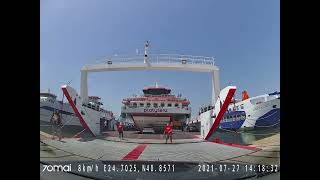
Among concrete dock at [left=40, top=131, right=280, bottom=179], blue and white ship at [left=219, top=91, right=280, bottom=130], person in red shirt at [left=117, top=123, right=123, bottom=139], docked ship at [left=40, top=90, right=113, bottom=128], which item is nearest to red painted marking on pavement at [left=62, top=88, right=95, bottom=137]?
docked ship at [left=40, top=90, right=113, bottom=128]

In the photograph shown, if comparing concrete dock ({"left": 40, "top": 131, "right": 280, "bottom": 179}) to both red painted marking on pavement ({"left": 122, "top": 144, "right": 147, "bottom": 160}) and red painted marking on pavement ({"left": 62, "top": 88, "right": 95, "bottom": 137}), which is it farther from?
red painted marking on pavement ({"left": 62, "top": 88, "right": 95, "bottom": 137})

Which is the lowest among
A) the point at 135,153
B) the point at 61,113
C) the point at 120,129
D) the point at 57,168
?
the point at 57,168

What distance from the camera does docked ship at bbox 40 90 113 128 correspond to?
7.63 ft

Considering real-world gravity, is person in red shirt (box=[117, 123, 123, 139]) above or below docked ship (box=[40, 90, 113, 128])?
below

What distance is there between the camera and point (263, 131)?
7.91 feet

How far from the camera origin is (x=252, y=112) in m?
2.35

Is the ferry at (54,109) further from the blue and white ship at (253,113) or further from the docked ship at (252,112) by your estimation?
the blue and white ship at (253,113)

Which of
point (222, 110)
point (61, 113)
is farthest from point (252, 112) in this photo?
point (61, 113)

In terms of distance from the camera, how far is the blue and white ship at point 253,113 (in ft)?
7.43

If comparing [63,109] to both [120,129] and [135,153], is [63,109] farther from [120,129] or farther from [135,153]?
[135,153]

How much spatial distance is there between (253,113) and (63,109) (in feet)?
5.43
